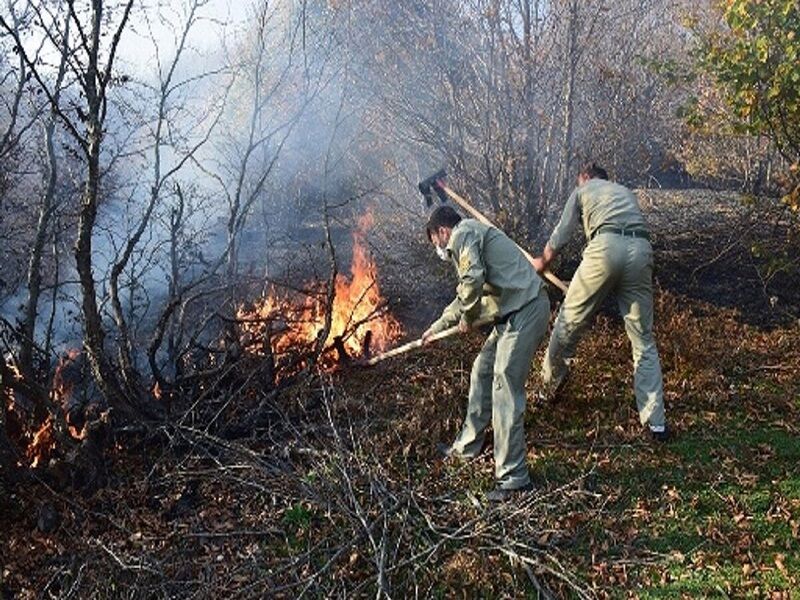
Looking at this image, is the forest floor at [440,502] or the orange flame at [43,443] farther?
the orange flame at [43,443]

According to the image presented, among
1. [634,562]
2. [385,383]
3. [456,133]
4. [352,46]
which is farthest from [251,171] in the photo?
[634,562]

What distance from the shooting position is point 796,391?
5840 mm

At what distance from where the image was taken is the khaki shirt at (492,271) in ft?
15.0

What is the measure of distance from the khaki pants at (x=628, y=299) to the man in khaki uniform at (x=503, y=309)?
798 mm

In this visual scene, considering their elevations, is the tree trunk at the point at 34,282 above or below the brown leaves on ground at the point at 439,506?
above

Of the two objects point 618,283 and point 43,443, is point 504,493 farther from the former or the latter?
point 43,443

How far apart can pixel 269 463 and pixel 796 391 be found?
436cm

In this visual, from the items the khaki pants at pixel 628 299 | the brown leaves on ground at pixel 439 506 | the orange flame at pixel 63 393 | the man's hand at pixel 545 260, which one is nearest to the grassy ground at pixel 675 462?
the brown leaves on ground at pixel 439 506

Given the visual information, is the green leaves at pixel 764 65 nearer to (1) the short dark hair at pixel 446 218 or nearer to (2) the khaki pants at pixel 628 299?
(2) the khaki pants at pixel 628 299

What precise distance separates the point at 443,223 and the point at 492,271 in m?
0.47

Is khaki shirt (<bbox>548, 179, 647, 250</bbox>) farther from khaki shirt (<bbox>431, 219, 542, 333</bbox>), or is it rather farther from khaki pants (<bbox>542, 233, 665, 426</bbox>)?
khaki shirt (<bbox>431, 219, 542, 333</bbox>)

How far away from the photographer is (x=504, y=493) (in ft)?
14.9

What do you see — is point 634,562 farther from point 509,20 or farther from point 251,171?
point 251,171

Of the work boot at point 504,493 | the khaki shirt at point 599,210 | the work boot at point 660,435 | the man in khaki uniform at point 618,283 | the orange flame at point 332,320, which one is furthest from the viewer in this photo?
the orange flame at point 332,320
